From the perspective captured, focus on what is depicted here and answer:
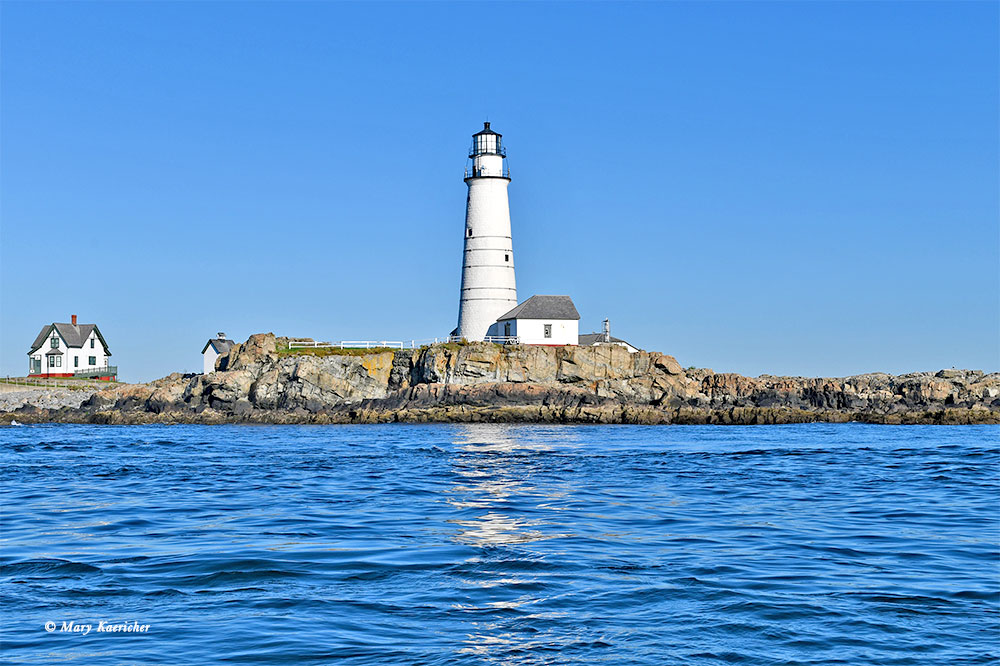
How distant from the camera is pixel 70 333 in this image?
8275 centimetres

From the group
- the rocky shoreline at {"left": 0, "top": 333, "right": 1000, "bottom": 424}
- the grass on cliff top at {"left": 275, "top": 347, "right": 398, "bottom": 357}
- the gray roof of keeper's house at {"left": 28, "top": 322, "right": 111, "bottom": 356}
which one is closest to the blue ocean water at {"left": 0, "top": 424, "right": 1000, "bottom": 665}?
the rocky shoreline at {"left": 0, "top": 333, "right": 1000, "bottom": 424}

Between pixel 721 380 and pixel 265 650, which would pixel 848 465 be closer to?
pixel 265 650

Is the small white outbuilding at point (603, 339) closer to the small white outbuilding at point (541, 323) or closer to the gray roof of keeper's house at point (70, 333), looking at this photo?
the small white outbuilding at point (541, 323)

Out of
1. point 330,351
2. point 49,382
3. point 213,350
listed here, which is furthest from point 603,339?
point 49,382

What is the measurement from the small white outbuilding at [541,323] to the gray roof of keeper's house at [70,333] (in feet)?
138

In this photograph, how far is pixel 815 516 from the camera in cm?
1491

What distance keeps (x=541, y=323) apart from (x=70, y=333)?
45.7 metres

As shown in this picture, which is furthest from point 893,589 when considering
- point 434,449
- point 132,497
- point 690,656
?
point 434,449

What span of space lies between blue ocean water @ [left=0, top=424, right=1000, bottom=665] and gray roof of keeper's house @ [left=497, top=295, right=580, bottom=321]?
33.5m

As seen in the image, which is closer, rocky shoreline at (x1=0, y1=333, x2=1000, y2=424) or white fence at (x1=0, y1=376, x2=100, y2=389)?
rocky shoreline at (x1=0, y1=333, x2=1000, y2=424)

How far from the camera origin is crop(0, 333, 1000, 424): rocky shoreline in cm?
4656

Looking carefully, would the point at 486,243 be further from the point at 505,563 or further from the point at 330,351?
the point at 505,563

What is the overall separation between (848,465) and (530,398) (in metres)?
26.9

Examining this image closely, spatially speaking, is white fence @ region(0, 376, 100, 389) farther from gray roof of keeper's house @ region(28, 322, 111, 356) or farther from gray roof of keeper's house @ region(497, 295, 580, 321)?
gray roof of keeper's house @ region(497, 295, 580, 321)
